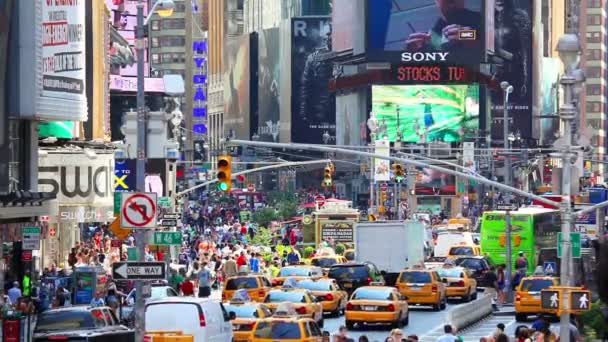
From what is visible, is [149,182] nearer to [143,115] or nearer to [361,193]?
[143,115]

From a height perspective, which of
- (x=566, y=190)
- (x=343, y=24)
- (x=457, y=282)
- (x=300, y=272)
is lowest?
(x=457, y=282)

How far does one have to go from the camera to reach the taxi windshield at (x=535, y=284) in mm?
50812

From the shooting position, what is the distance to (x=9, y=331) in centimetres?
3581

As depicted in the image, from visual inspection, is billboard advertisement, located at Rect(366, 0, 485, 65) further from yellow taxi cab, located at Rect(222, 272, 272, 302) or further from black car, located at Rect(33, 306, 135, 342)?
black car, located at Rect(33, 306, 135, 342)

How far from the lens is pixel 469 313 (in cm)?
5000

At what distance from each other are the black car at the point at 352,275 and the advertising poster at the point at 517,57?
5184 inches

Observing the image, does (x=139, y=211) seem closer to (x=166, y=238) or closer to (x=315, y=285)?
(x=166, y=238)

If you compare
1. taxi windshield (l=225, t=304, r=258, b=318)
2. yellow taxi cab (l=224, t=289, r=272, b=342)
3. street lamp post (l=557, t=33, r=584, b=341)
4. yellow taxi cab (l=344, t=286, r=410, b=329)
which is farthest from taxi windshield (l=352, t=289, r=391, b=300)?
street lamp post (l=557, t=33, r=584, b=341)

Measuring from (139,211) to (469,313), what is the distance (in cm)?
2265

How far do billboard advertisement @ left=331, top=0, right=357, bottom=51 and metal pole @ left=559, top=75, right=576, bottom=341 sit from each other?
137373 mm

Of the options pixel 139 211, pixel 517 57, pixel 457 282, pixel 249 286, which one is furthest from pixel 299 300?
pixel 517 57

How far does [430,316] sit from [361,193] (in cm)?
14550

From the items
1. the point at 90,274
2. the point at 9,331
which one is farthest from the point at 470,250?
the point at 9,331

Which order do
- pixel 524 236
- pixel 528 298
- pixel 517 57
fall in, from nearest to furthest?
pixel 528 298 < pixel 524 236 < pixel 517 57
